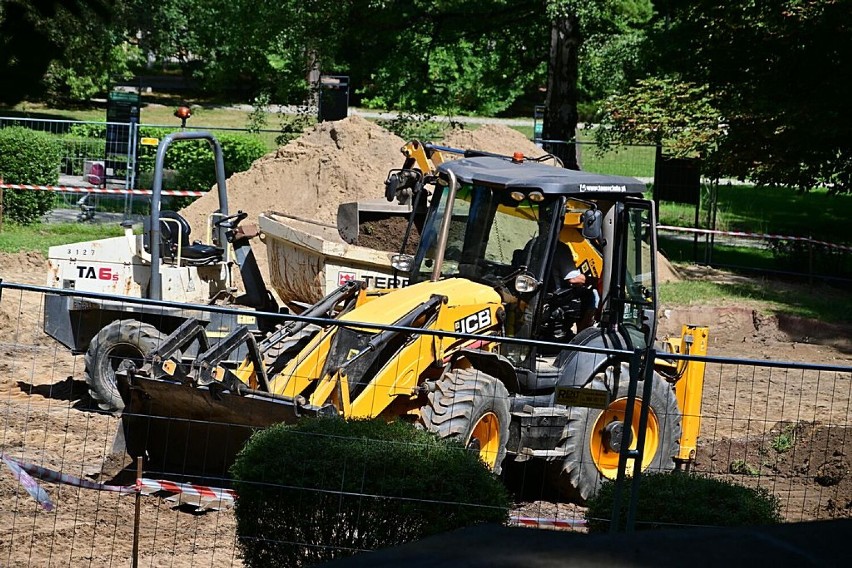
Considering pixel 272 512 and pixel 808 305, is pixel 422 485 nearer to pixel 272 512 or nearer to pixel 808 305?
pixel 272 512

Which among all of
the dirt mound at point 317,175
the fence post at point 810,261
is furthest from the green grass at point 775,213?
the dirt mound at point 317,175

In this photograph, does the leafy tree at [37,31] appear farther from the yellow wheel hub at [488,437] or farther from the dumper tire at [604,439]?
the dumper tire at [604,439]

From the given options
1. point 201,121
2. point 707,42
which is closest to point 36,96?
point 707,42

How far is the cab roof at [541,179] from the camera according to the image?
8.49 meters

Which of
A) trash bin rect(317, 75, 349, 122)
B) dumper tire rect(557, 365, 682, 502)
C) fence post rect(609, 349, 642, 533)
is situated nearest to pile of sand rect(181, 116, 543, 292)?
trash bin rect(317, 75, 349, 122)

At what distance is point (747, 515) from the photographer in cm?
586

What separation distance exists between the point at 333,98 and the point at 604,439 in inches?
604

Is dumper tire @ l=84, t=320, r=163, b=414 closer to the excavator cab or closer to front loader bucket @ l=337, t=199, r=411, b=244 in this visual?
the excavator cab

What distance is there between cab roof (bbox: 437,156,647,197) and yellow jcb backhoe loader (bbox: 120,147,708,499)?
2 cm

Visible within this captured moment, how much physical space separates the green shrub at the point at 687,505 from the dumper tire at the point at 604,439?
1.84 metres

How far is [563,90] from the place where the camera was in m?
20.6

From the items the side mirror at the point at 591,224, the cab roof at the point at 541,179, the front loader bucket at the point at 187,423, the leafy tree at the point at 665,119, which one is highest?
the leafy tree at the point at 665,119

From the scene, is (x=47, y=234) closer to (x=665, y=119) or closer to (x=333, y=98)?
(x=333, y=98)

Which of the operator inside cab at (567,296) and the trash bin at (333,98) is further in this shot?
the trash bin at (333,98)
